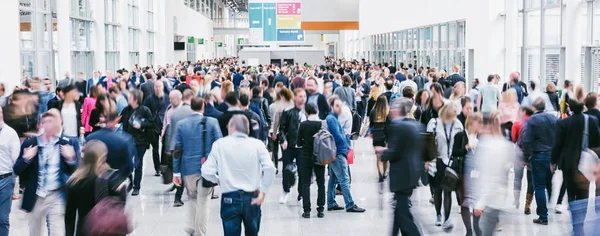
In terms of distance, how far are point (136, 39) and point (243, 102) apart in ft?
95.5

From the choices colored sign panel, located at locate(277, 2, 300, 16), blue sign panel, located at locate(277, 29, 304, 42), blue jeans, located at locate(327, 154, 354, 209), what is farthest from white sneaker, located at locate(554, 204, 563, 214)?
colored sign panel, located at locate(277, 2, 300, 16)

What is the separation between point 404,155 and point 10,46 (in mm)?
14043

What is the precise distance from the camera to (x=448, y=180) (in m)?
8.41

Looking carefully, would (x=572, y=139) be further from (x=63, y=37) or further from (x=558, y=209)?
(x=63, y=37)

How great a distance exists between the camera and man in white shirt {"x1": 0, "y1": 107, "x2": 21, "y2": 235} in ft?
24.1

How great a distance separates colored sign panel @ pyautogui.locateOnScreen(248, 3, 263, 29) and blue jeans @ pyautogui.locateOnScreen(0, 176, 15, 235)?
126 ft

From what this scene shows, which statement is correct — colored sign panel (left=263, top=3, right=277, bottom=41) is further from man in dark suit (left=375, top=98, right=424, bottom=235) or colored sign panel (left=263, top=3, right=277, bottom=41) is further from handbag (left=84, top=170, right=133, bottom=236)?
handbag (left=84, top=170, right=133, bottom=236)

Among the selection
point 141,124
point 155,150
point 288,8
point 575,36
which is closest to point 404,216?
point 141,124

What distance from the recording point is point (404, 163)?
755 cm

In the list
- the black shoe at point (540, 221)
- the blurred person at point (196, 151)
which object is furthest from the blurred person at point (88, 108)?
the black shoe at point (540, 221)

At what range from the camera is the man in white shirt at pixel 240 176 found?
692 cm

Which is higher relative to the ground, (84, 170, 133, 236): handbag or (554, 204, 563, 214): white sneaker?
(84, 170, 133, 236): handbag

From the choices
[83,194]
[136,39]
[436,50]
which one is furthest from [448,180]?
[136,39]

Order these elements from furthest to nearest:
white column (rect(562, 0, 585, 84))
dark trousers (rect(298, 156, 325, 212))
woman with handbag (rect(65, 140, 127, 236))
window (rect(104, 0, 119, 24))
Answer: window (rect(104, 0, 119, 24)), white column (rect(562, 0, 585, 84)), dark trousers (rect(298, 156, 325, 212)), woman with handbag (rect(65, 140, 127, 236))
